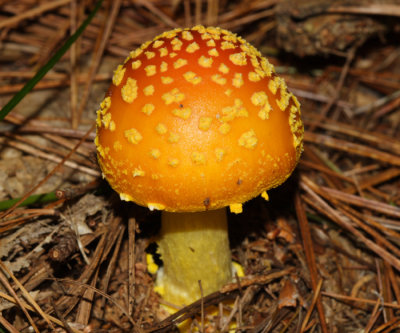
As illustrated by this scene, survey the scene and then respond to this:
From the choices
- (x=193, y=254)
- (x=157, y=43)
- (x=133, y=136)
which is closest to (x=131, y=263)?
(x=193, y=254)

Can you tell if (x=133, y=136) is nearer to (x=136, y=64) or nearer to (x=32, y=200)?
(x=136, y=64)

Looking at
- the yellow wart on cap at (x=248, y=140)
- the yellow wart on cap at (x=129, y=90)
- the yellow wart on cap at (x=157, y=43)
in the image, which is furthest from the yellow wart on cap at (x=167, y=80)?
the yellow wart on cap at (x=248, y=140)

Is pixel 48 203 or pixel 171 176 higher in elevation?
pixel 171 176

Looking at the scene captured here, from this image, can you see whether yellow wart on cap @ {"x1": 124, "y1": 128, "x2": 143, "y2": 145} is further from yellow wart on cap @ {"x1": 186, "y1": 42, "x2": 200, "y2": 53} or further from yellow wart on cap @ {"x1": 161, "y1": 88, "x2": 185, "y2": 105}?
yellow wart on cap @ {"x1": 186, "y1": 42, "x2": 200, "y2": 53}

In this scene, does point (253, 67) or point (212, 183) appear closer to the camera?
point (212, 183)

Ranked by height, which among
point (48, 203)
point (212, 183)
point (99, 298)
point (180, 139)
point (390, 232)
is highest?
point (180, 139)

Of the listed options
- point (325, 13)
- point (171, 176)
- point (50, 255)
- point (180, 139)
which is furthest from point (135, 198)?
point (325, 13)

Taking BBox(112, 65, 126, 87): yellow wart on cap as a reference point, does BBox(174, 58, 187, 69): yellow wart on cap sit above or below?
above

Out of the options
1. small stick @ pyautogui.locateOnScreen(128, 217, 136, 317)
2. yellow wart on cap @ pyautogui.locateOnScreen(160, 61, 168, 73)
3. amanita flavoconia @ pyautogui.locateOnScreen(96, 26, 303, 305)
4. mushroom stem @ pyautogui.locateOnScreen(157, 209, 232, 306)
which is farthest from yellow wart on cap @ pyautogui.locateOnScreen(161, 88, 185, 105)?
small stick @ pyautogui.locateOnScreen(128, 217, 136, 317)

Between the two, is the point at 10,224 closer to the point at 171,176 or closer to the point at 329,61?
the point at 171,176
